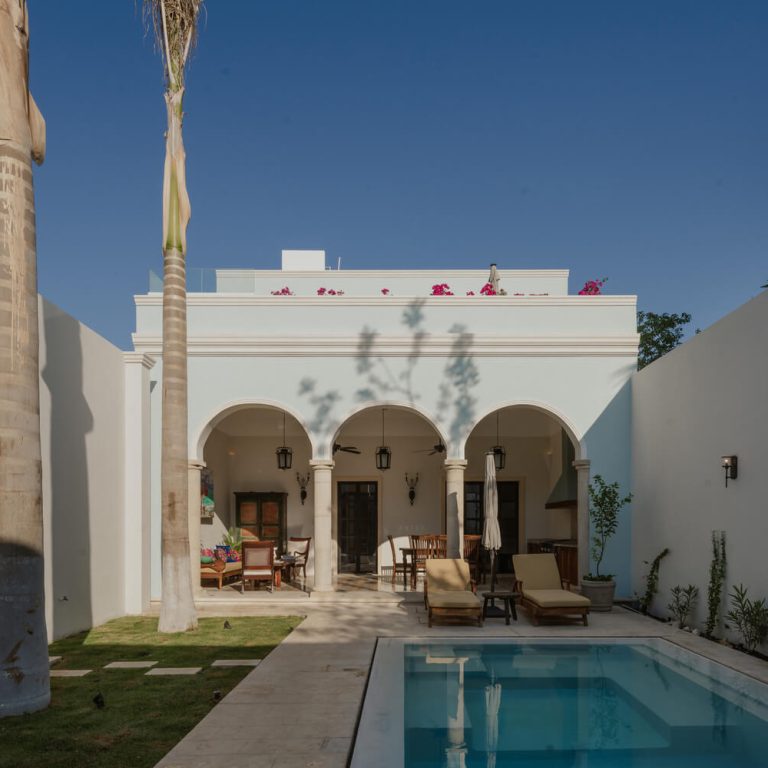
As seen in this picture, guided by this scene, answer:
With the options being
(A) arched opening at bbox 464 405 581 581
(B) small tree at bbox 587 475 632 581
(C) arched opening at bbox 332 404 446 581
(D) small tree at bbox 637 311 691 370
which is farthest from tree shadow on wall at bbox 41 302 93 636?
(D) small tree at bbox 637 311 691 370

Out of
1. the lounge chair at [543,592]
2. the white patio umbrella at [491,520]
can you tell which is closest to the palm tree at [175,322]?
the white patio umbrella at [491,520]

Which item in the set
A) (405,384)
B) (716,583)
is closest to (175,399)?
(405,384)

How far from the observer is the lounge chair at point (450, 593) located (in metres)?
9.01

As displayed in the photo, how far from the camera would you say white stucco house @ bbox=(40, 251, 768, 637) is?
8.45 meters

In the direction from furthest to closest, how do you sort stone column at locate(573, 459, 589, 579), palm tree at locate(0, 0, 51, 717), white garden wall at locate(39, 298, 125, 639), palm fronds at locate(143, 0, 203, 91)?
stone column at locate(573, 459, 589, 579), palm fronds at locate(143, 0, 203, 91), white garden wall at locate(39, 298, 125, 639), palm tree at locate(0, 0, 51, 717)

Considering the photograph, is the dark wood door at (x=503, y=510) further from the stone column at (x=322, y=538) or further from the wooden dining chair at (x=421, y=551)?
the stone column at (x=322, y=538)

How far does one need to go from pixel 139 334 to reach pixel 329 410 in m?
3.63

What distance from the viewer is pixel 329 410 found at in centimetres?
1190

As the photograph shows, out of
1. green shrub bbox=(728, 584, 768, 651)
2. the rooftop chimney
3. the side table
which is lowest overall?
the side table

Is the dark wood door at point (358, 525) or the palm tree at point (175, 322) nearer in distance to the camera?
the palm tree at point (175, 322)

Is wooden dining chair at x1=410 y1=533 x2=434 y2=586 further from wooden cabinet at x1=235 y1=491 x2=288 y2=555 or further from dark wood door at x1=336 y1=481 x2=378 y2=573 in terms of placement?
wooden cabinet at x1=235 y1=491 x2=288 y2=555

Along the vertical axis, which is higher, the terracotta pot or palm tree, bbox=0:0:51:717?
palm tree, bbox=0:0:51:717

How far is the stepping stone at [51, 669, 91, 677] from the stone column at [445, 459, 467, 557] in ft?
21.0

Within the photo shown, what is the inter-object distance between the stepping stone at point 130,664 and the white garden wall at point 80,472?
5.01 ft
